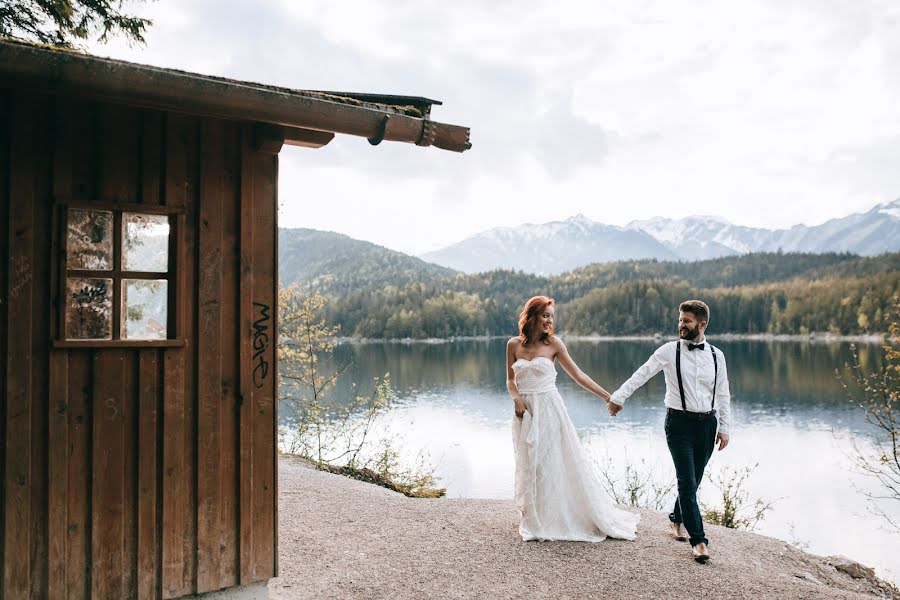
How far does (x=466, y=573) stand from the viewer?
5.59 meters

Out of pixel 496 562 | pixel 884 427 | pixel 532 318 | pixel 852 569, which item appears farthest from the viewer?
pixel 884 427

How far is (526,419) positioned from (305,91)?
379 cm

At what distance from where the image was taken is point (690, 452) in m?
5.98

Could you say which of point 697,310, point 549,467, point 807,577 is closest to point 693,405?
point 697,310

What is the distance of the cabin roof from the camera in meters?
3.29

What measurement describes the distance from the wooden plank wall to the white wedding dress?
Result: 274 cm

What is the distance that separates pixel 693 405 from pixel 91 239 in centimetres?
480

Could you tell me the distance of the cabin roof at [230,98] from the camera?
329cm

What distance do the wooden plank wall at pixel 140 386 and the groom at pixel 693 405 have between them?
3.40 metres

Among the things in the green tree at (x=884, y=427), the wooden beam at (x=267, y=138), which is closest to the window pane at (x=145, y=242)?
the wooden beam at (x=267, y=138)

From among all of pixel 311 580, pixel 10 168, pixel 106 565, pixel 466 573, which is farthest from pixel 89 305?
pixel 466 573

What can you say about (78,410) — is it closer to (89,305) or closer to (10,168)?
(89,305)

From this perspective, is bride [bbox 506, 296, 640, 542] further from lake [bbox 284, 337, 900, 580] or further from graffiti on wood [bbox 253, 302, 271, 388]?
lake [bbox 284, 337, 900, 580]

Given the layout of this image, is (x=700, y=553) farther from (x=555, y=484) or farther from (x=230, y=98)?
(x=230, y=98)
